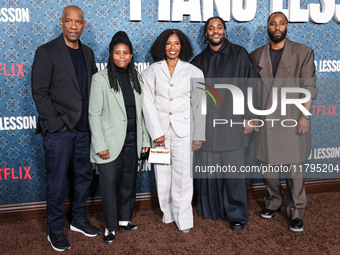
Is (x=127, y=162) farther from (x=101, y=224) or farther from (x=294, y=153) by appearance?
(x=294, y=153)

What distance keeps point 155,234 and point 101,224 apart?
0.51m

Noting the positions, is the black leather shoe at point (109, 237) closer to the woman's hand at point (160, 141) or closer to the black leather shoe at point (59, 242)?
the black leather shoe at point (59, 242)

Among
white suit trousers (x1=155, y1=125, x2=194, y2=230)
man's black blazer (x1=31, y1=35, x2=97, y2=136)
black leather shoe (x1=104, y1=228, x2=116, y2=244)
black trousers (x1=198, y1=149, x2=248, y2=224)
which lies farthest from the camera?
black trousers (x1=198, y1=149, x2=248, y2=224)

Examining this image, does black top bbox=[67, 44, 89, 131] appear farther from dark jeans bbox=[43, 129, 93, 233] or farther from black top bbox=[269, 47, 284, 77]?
black top bbox=[269, 47, 284, 77]

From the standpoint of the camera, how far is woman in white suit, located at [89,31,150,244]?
2.33m

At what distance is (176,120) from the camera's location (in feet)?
8.27

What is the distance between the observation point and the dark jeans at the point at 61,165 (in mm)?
2344

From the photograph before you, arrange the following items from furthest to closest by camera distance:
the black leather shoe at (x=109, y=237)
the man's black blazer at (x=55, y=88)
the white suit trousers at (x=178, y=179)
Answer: the white suit trousers at (x=178, y=179) → the black leather shoe at (x=109, y=237) → the man's black blazer at (x=55, y=88)

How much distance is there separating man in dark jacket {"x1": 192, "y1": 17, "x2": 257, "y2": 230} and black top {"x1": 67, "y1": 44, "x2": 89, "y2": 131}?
919 millimetres

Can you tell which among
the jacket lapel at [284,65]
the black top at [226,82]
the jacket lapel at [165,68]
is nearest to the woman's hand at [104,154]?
the jacket lapel at [165,68]

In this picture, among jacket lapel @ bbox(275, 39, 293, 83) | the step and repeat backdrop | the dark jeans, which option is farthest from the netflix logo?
jacket lapel @ bbox(275, 39, 293, 83)

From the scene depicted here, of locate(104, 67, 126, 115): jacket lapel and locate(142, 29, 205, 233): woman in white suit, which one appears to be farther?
locate(142, 29, 205, 233): woman in white suit

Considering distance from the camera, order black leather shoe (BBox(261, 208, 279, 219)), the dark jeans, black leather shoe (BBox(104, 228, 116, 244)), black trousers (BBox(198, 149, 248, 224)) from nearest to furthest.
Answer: the dark jeans < black leather shoe (BBox(104, 228, 116, 244)) < black trousers (BBox(198, 149, 248, 224)) < black leather shoe (BBox(261, 208, 279, 219))

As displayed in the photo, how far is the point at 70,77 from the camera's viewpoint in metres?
2.30
